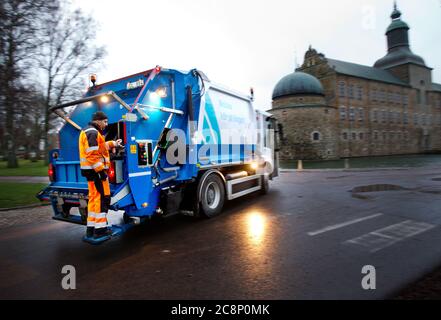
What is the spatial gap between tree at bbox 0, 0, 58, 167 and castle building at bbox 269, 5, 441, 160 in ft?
102

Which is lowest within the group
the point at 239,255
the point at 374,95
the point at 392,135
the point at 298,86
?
the point at 239,255

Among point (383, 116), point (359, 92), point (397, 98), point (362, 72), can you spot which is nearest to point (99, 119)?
point (359, 92)

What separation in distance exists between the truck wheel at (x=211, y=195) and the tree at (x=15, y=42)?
6.80 m

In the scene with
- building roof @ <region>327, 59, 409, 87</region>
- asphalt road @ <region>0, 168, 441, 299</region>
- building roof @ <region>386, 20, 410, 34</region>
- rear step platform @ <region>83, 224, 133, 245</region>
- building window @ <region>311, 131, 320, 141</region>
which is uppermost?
building roof @ <region>386, 20, 410, 34</region>

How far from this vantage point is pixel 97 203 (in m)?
3.86

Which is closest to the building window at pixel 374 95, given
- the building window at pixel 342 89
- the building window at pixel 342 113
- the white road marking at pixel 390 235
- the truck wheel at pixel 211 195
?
the building window at pixel 342 89

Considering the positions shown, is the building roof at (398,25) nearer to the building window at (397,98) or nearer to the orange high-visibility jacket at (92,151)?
the building window at (397,98)

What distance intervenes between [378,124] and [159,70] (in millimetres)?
49964

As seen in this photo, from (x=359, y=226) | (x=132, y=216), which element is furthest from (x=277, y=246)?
(x=132, y=216)

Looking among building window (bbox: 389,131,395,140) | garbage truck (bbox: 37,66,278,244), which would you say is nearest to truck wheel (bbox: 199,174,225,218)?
garbage truck (bbox: 37,66,278,244)

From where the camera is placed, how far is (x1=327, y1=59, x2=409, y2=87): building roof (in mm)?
41456

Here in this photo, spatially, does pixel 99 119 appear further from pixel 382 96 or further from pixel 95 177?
pixel 382 96

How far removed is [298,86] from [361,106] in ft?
45.9

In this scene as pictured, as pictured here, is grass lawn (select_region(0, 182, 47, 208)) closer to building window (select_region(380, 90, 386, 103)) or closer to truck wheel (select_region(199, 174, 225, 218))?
truck wheel (select_region(199, 174, 225, 218))
